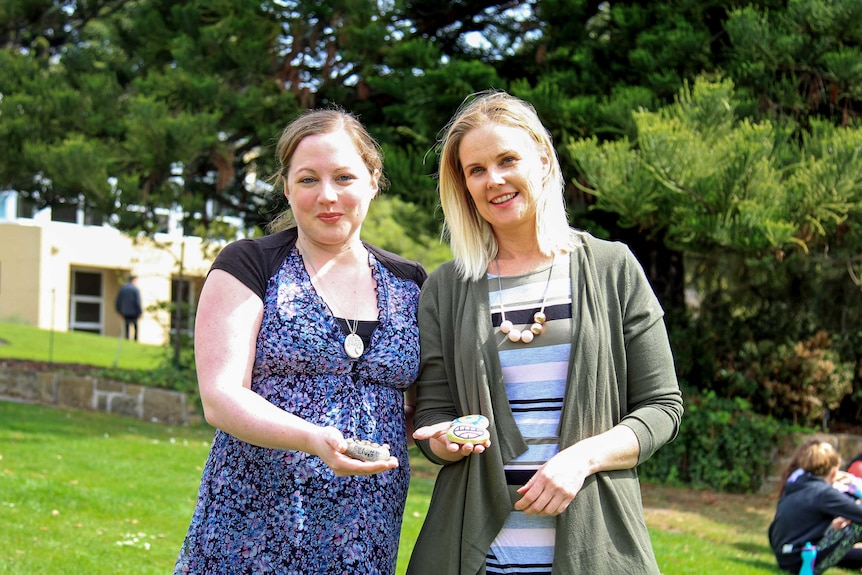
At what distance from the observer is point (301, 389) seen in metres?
2.45

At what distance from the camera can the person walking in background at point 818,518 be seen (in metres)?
6.66

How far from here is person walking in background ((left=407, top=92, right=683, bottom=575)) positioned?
2.24 meters

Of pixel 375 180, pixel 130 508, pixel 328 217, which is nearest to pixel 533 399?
pixel 328 217

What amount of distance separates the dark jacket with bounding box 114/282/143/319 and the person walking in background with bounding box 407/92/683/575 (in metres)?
19.6

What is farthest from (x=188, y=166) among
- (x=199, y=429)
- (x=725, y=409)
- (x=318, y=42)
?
(x=725, y=409)

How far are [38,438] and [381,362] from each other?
8.02 metres

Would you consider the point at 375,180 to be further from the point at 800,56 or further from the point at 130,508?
the point at 800,56

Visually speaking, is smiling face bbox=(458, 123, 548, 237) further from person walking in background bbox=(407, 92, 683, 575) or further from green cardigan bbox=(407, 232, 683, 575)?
green cardigan bbox=(407, 232, 683, 575)

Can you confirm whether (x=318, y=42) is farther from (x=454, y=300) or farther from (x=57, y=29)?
(x=454, y=300)

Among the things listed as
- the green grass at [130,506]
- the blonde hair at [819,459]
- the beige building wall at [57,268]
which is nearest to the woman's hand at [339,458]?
the green grass at [130,506]

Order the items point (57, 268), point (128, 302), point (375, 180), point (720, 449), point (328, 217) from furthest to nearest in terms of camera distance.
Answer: point (57, 268) → point (128, 302) → point (720, 449) → point (375, 180) → point (328, 217)

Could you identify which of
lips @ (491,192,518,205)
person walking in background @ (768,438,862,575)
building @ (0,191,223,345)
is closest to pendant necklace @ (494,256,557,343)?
lips @ (491,192,518,205)

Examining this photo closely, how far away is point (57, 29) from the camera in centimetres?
1386

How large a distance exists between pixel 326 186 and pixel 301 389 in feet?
1.82
